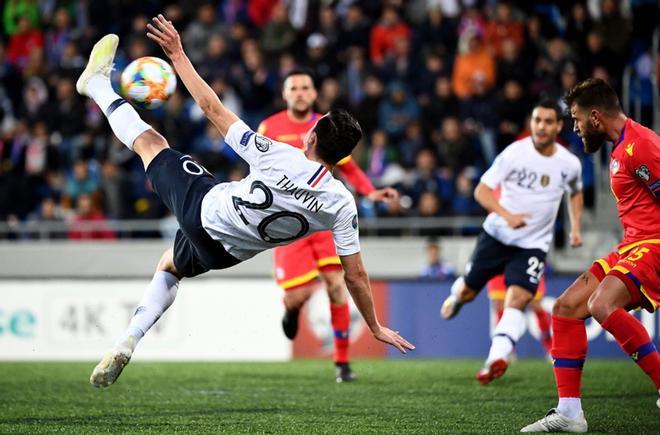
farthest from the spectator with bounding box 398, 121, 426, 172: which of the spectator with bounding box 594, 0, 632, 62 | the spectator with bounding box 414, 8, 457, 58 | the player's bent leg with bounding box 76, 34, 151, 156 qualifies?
the player's bent leg with bounding box 76, 34, 151, 156

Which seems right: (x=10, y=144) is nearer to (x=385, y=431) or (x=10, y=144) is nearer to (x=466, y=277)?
(x=466, y=277)

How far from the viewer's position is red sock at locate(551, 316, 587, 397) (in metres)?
6.91

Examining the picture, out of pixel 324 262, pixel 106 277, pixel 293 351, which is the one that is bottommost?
pixel 293 351

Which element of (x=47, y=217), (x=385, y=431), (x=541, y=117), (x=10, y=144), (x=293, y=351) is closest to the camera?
(x=385, y=431)

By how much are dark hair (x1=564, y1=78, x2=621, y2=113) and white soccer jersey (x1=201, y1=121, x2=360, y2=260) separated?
63.5 inches

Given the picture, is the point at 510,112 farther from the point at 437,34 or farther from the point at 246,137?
the point at 246,137

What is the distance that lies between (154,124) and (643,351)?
1216 cm

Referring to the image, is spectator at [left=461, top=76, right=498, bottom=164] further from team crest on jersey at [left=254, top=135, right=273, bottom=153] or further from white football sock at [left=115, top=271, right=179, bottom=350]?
team crest on jersey at [left=254, top=135, right=273, bottom=153]

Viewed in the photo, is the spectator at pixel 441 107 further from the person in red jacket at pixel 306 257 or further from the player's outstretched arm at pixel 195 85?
the player's outstretched arm at pixel 195 85

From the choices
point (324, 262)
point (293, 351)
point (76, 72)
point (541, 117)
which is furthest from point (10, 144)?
point (541, 117)

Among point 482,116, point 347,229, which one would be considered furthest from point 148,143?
point 482,116

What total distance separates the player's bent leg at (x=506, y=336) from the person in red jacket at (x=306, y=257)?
1.50 m

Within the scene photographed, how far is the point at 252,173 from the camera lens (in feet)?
23.0

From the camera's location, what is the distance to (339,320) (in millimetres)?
10430
